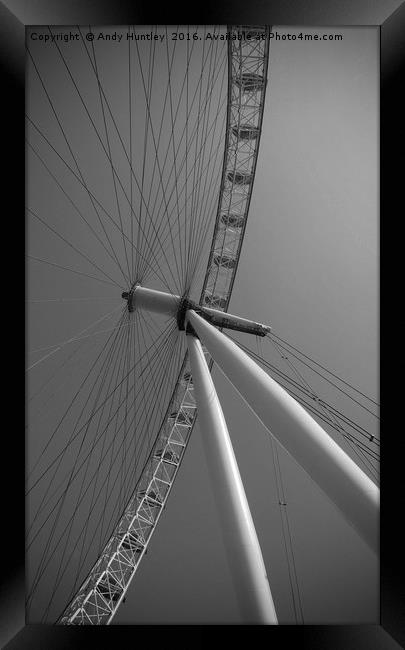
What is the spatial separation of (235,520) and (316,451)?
4.12 feet

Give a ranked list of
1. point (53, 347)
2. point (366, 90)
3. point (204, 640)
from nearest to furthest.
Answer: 1. point (204, 640)
2. point (366, 90)
3. point (53, 347)

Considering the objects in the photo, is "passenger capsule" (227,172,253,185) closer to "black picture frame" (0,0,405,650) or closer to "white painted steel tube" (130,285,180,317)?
Answer: "white painted steel tube" (130,285,180,317)

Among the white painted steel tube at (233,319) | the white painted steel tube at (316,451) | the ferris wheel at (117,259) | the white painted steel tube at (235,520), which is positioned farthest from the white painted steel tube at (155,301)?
the white painted steel tube at (316,451)

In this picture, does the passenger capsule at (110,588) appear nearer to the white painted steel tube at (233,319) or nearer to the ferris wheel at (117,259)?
the ferris wheel at (117,259)

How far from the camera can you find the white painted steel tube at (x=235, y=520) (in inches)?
125

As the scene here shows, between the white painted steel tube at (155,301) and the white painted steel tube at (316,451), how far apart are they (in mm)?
3596

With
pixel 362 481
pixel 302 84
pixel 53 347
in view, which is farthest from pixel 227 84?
pixel 362 481

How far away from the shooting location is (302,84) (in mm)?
5559

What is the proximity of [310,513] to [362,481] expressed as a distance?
21.1 feet

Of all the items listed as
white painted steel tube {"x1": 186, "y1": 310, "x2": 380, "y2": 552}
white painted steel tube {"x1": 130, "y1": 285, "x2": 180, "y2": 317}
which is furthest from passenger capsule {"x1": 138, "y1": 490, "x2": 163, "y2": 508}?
white painted steel tube {"x1": 186, "y1": 310, "x2": 380, "y2": 552}

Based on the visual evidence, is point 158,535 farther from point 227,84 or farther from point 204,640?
point 227,84

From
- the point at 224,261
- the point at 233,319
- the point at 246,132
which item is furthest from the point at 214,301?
the point at 246,132

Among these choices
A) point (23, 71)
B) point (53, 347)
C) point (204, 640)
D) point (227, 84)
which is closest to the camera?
point (204, 640)

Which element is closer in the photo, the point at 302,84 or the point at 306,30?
the point at 306,30
